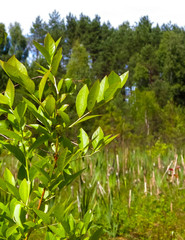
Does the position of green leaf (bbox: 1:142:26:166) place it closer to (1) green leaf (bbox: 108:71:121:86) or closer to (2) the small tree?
(2) the small tree

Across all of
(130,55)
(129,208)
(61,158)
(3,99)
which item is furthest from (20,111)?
(130,55)

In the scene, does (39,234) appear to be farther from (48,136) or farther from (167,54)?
(167,54)

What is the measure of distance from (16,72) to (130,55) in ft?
127

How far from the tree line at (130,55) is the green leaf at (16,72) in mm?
18777

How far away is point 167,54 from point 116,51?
33.3 ft

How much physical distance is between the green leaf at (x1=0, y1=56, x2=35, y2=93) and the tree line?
18777mm

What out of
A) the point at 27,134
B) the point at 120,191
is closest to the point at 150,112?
the point at 120,191

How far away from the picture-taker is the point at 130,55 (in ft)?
125

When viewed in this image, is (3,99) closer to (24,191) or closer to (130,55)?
(24,191)

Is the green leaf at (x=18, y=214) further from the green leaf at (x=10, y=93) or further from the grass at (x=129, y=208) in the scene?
the grass at (x=129, y=208)

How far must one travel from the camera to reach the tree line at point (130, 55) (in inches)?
1017

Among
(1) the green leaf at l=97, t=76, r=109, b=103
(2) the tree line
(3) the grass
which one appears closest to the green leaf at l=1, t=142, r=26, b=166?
(1) the green leaf at l=97, t=76, r=109, b=103

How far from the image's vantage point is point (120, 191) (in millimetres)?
4277

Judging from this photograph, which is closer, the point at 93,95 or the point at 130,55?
the point at 93,95
